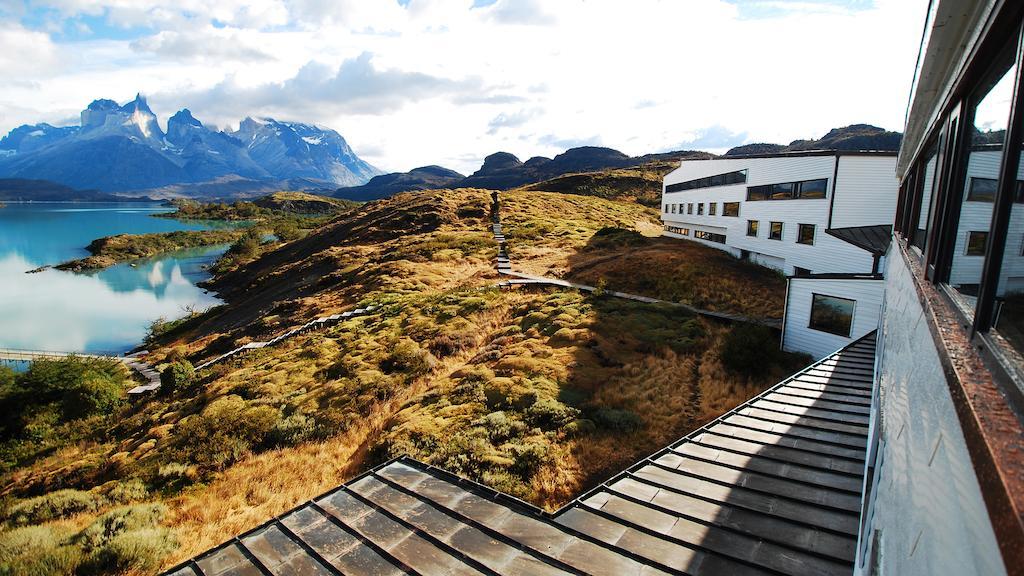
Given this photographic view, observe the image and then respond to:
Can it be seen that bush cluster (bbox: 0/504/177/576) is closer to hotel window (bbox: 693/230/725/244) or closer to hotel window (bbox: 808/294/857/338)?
hotel window (bbox: 808/294/857/338)

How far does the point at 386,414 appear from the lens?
65.1 feet

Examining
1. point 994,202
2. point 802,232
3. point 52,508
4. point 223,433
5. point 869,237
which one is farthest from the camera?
point 802,232

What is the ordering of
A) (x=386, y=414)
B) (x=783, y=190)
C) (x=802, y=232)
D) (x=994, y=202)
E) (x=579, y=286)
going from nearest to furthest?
(x=994, y=202), (x=386, y=414), (x=802, y=232), (x=783, y=190), (x=579, y=286)

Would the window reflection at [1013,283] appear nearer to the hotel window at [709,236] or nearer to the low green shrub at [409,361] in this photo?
the low green shrub at [409,361]

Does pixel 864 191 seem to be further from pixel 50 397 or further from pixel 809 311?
pixel 50 397

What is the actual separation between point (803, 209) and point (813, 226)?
132 centimetres

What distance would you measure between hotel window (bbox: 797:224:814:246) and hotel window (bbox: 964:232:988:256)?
32.1 meters

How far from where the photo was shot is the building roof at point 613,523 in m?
6.86

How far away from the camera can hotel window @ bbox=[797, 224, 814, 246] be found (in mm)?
30742

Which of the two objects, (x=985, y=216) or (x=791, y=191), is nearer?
(x=985, y=216)

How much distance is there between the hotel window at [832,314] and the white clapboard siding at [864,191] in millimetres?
8300

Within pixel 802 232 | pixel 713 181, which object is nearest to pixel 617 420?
pixel 802 232

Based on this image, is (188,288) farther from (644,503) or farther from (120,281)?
Result: (644,503)

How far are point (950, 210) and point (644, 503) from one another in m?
6.51
